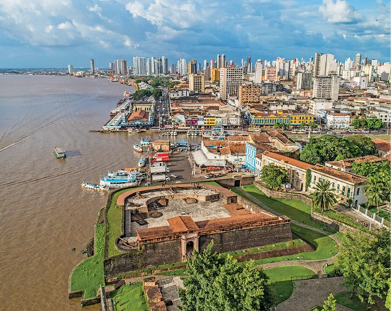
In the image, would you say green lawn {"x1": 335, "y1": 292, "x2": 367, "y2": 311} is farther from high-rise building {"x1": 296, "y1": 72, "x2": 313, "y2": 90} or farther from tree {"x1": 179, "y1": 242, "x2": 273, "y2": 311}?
high-rise building {"x1": 296, "y1": 72, "x2": 313, "y2": 90}

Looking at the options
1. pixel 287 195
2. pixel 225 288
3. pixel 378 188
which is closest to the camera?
pixel 225 288

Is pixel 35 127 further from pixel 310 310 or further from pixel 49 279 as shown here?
pixel 310 310

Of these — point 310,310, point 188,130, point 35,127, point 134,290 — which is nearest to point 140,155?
point 188,130

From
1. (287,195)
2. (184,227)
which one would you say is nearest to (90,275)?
(184,227)

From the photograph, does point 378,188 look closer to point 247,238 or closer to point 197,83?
Answer: point 247,238

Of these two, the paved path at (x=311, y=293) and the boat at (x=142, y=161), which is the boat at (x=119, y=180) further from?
the paved path at (x=311, y=293)

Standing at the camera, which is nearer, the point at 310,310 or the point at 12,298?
the point at 310,310
